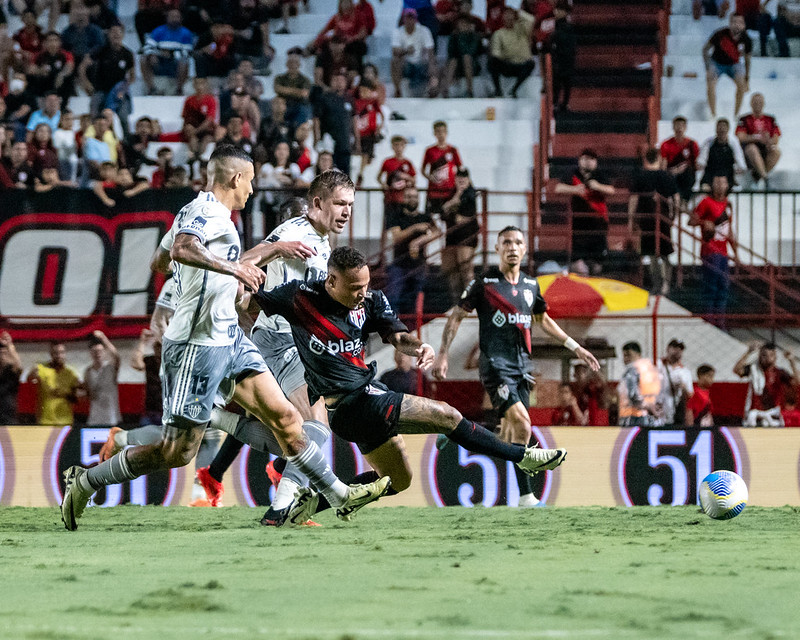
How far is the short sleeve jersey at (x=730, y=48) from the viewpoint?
19.9 meters

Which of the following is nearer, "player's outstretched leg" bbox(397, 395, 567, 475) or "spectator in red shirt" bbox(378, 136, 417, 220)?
"player's outstretched leg" bbox(397, 395, 567, 475)

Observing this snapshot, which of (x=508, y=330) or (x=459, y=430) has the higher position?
(x=508, y=330)

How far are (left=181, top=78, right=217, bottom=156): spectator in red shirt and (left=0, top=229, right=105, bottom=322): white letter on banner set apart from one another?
133 inches

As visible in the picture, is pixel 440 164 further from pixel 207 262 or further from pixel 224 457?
pixel 207 262

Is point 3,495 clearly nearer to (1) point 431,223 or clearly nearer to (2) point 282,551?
(2) point 282,551

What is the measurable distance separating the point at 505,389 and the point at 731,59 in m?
11.6

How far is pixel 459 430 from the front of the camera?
7484 mm

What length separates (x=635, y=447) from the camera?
11180mm

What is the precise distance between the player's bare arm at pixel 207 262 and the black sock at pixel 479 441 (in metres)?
1.59

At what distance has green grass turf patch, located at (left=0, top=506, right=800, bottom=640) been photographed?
13.9 feet

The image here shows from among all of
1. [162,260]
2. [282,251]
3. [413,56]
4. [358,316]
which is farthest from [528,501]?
[413,56]

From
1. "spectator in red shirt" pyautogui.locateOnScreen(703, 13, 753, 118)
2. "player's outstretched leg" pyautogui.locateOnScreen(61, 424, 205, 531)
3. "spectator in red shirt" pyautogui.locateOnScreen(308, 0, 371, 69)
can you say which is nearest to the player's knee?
"player's outstretched leg" pyautogui.locateOnScreen(61, 424, 205, 531)

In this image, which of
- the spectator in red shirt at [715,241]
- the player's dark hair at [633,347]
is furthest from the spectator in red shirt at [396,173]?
the player's dark hair at [633,347]

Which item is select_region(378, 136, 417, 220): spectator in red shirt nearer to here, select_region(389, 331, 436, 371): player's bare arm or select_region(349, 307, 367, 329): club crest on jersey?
select_region(349, 307, 367, 329): club crest on jersey
